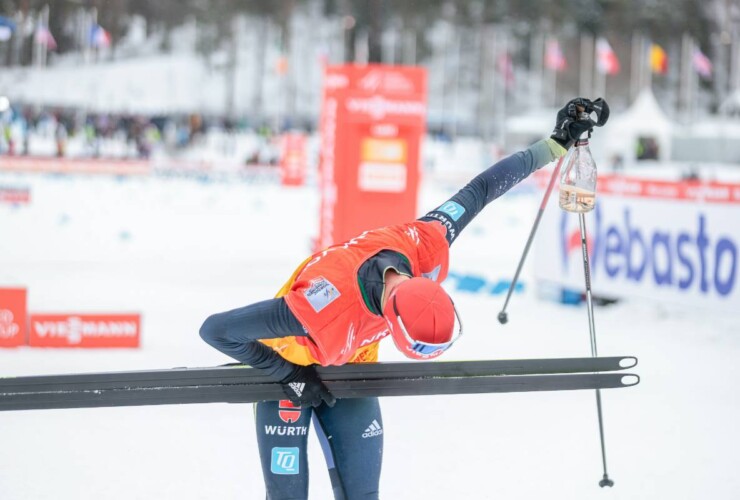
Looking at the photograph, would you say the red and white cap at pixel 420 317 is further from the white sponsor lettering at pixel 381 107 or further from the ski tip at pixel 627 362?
the white sponsor lettering at pixel 381 107

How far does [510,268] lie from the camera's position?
1490cm

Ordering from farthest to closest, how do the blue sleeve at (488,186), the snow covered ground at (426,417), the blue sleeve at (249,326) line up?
1. the snow covered ground at (426,417)
2. the blue sleeve at (488,186)
3. the blue sleeve at (249,326)

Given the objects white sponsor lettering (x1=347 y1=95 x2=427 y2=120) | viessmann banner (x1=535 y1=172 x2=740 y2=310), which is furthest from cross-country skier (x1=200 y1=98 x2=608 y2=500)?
white sponsor lettering (x1=347 y1=95 x2=427 y2=120)

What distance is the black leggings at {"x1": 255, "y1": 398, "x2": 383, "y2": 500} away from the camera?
361cm

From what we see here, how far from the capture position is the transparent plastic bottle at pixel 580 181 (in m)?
4.52

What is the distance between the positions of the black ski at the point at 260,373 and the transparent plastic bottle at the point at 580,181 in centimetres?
98

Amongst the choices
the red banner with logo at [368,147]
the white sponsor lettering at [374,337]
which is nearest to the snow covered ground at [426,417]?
the red banner with logo at [368,147]

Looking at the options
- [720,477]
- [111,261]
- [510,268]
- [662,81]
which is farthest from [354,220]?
[662,81]

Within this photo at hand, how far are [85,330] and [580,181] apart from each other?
5.30 m

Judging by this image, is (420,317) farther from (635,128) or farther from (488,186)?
(635,128)

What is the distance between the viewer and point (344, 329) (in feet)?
10.5

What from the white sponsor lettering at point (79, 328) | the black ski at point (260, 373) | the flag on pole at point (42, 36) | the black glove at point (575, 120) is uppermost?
the flag on pole at point (42, 36)

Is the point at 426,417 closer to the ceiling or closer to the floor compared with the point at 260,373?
closer to the floor

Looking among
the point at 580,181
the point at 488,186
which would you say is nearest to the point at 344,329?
the point at 488,186
